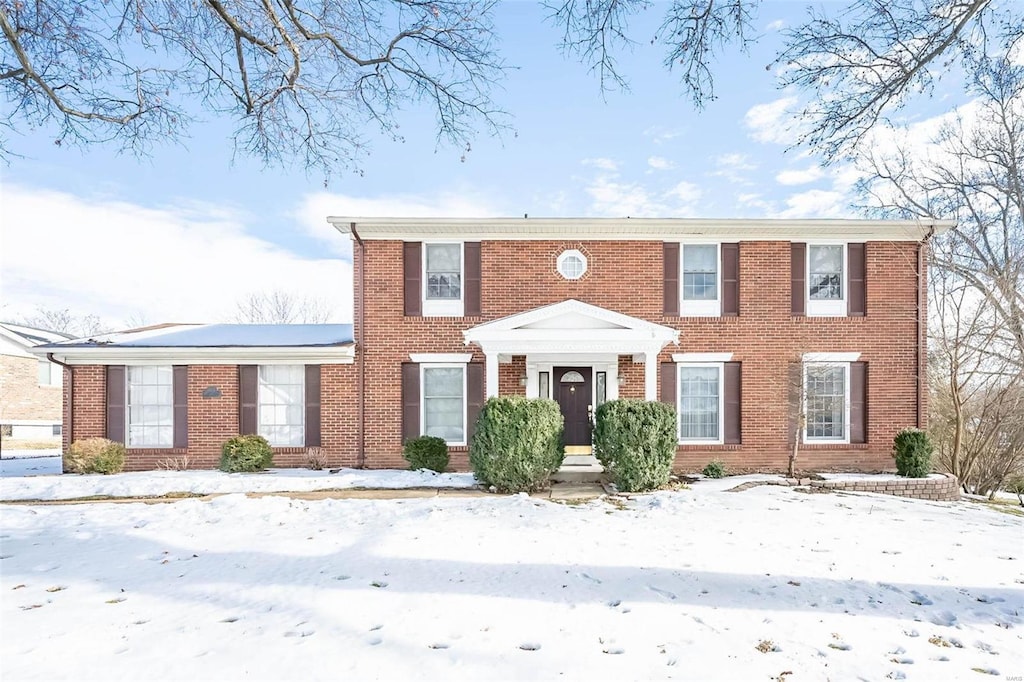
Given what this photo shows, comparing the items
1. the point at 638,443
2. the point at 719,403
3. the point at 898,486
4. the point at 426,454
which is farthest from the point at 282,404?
the point at 898,486

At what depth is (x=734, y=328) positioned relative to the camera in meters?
12.3

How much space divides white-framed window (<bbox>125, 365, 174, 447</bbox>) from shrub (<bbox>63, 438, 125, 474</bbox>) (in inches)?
29.3

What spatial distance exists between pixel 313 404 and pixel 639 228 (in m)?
8.96

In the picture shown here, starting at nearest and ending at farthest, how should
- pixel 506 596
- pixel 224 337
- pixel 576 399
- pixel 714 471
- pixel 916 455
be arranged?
pixel 506 596 → pixel 916 455 → pixel 714 471 → pixel 576 399 → pixel 224 337

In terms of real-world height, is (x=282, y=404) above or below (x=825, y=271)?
below

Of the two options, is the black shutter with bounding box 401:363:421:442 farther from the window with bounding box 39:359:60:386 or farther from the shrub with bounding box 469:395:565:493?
the window with bounding box 39:359:60:386

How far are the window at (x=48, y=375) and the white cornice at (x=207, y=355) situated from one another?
705 inches

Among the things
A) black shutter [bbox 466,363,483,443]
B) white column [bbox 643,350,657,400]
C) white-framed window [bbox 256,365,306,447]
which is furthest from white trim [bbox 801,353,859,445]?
white-framed window [bbox 256,365,306,447]

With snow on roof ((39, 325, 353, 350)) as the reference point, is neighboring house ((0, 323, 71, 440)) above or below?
below

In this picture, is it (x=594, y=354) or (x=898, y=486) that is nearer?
(x=898, y=486)

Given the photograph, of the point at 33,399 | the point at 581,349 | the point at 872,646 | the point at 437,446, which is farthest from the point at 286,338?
the point at 33,399

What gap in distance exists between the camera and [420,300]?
1230 centimetres

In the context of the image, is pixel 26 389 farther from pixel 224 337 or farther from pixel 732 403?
pixel 732 403

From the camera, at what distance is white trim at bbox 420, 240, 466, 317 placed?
12289 mm
